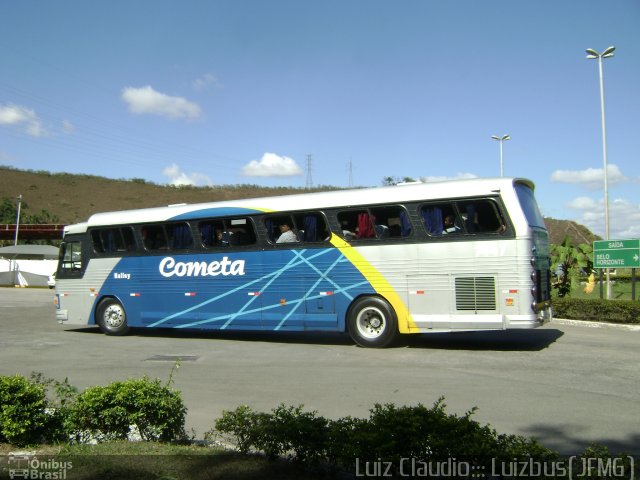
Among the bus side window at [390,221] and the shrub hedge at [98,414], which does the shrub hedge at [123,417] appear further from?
the bus side window at [390,221]

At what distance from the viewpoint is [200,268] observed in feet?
47.9

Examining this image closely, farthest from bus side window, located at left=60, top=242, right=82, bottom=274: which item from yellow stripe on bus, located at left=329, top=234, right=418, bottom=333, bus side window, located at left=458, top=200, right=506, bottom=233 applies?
bus side window, located at left=458, top=200, right=506, bottom=233

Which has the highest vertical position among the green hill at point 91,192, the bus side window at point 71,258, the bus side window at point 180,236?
the green hill at point 91,192

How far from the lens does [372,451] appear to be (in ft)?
13.5

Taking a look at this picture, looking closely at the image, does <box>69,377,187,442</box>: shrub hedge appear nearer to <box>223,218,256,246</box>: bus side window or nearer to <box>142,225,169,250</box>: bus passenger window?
<box>223,218,256,246</box>: bus side window

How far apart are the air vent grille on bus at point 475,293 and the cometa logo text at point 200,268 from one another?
5047 millimetres

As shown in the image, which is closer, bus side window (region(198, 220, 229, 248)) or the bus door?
the bus door

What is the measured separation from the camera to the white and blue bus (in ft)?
37.9

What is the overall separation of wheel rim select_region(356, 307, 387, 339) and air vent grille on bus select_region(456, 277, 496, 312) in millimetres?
1663

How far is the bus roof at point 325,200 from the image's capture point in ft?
38.5

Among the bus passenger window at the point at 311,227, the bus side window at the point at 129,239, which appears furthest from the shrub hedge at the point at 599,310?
the bus side window at the point at 129,239

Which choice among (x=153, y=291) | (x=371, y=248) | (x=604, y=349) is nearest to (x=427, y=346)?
(x=371, y=248)

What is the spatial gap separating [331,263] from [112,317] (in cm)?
656

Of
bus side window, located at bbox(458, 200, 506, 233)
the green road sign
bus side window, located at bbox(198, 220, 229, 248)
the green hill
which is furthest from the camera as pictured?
the green hill
